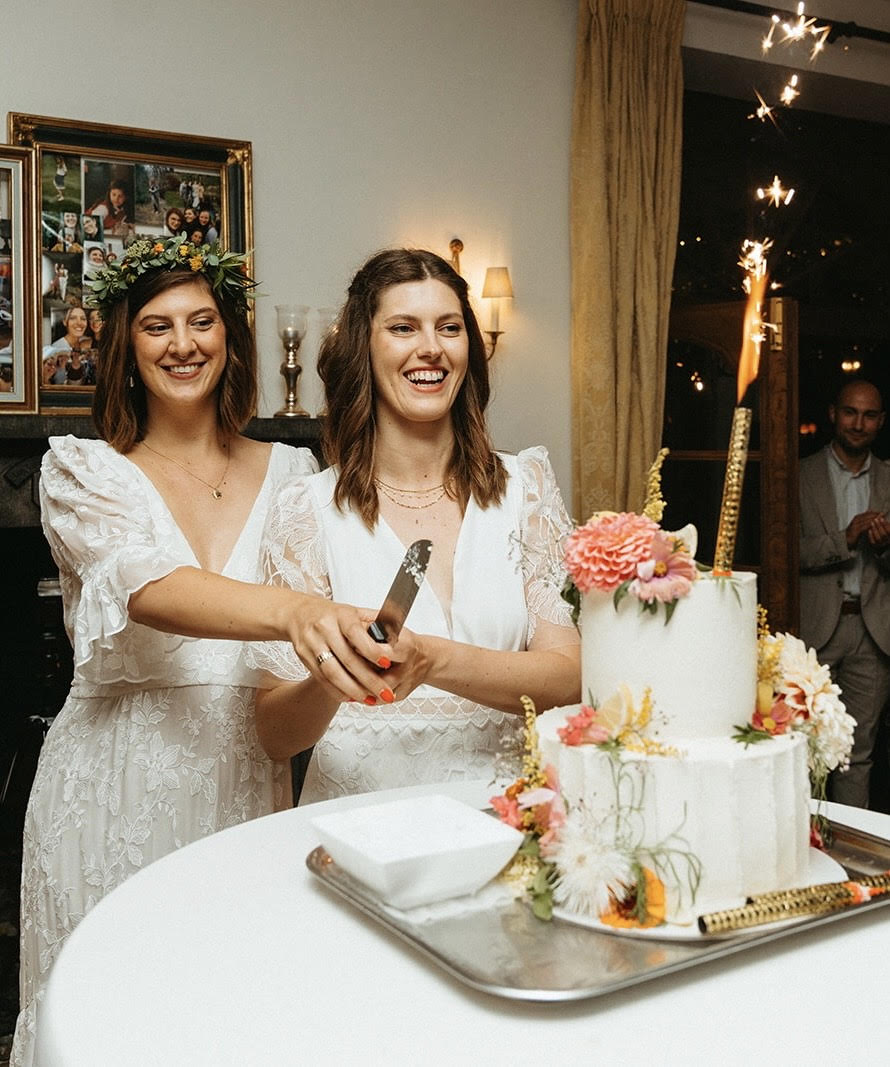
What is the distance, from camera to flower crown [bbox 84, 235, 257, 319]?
2160 millimetres

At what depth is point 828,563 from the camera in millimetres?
4613

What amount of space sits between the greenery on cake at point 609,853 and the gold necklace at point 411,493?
875mm

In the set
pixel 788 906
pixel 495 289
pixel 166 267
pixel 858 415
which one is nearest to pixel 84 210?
pixel 495 289

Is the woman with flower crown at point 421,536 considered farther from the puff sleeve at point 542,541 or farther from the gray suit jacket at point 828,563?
the gray suit jacket at point 828,563

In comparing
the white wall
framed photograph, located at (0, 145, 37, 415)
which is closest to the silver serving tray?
framed photograph, located at (0, 145, 37, 415)

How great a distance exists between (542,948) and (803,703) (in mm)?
406

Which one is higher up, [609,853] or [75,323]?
[75,323]

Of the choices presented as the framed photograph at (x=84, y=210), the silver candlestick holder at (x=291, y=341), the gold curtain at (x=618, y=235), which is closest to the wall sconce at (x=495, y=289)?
the gold curtain at (x=618, y=235)

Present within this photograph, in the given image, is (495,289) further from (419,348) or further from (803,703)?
Result: (803,703)

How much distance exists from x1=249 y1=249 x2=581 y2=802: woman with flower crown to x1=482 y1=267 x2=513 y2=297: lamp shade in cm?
254

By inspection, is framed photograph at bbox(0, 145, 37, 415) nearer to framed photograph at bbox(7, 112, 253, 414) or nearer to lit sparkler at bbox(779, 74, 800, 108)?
framed photograph at bbox(7, 112, 253, 414)

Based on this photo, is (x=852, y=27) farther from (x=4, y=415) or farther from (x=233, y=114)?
(x=4, y=415)

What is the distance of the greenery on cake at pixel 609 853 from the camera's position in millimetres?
1081

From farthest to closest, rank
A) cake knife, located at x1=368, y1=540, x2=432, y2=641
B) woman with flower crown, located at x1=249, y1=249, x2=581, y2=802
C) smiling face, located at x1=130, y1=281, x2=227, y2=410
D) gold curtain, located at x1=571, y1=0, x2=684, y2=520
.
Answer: gold curtain, located at x1=571, y1=0, x2=684, y2=520, smiling face, located at x1=130, y1=281, x2=227, y2=410, woman with flower crown, located at x1=249, y1=249, x2=581, y2=802, cake knife, located at x1=368, y1=540, x2=432, y2=641
